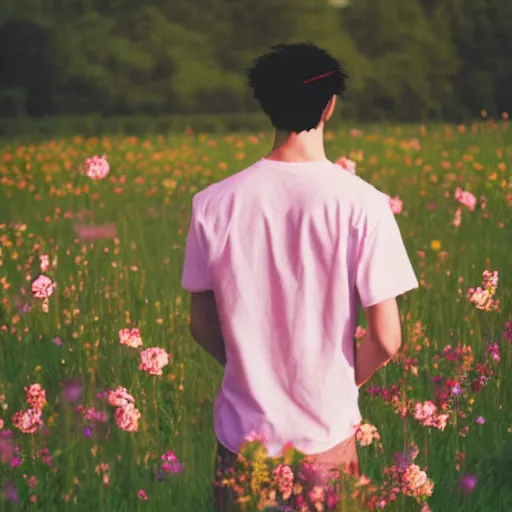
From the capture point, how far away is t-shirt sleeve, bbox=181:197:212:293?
230 cm

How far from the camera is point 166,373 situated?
398 cm

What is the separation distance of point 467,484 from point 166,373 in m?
1.37

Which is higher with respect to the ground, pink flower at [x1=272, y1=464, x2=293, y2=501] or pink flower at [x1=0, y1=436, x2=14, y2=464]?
pink flower at [x1=272, y1=464, x2=293, y2=501]

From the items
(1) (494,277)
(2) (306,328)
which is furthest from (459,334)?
(2) (306,328)

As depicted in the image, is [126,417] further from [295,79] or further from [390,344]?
[295,79]

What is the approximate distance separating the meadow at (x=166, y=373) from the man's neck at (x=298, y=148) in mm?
581

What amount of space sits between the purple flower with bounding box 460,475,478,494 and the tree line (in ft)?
54.7

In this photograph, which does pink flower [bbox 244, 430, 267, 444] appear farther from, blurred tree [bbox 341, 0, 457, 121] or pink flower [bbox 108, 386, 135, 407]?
blurred tree [bbox 341, 0, 457, 121]

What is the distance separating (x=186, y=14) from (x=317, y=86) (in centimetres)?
2114

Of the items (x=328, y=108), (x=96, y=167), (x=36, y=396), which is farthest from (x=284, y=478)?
(x=96, y=167)

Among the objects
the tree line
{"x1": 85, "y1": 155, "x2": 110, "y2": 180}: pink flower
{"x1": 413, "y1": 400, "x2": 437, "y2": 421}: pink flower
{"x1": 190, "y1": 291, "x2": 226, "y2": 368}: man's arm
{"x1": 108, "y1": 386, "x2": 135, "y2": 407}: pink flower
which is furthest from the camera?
the tree line

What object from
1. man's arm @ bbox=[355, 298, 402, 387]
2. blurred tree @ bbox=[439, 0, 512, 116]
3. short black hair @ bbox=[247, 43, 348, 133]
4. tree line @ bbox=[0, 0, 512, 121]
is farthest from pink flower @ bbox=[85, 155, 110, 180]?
blurred tree @ bbox=[439, 0, 512, 116]

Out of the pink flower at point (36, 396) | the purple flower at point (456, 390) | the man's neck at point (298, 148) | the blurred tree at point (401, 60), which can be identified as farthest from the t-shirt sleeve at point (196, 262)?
the blurred tree at point (401, 60)

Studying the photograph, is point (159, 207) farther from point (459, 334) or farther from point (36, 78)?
point (36, 78)
